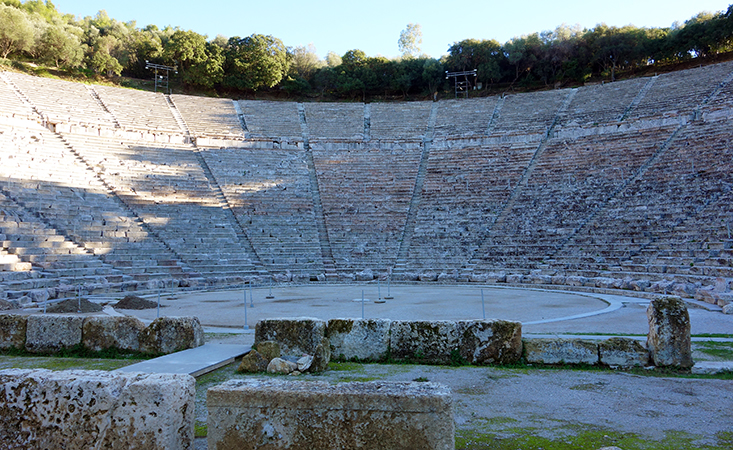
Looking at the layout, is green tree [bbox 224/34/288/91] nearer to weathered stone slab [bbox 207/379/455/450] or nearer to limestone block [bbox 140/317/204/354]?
limestone block [bbox 140/317/204/354]

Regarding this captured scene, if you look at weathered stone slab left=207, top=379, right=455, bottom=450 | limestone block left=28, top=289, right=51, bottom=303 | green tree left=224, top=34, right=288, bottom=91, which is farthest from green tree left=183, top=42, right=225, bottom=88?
weathered stone slab left=207, top=379, right=455, bottom=450

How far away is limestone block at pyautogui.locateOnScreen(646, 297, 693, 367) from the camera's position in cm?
424

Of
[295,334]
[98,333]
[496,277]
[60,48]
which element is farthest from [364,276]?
[60,48]

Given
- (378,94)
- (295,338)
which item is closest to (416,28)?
(378,94)

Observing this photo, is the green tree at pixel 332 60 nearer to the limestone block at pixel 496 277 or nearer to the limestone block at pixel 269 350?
the limestone block at pixel 496 277

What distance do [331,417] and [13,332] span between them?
4992mm

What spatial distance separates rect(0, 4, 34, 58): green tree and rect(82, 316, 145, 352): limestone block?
34.2 metres

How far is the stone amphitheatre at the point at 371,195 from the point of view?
13.7 m

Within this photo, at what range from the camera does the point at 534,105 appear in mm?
28000

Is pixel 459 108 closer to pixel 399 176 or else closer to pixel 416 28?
pixel 399 176

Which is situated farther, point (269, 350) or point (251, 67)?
point (251, 67)

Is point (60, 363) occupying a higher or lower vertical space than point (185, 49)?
lower

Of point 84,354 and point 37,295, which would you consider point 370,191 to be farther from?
point 84,354

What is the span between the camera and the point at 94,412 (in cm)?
225
